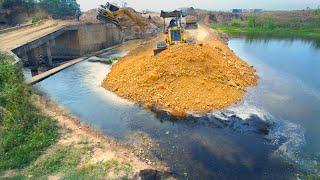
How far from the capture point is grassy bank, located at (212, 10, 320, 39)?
62.4 metres

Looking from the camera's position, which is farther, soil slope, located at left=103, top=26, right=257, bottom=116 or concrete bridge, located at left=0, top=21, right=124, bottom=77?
concrete bridge, located at left=0, top=21, right=124, bottom=77

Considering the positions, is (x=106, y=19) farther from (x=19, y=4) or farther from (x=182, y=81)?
(x=19, y=4)

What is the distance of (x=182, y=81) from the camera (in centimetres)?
2062

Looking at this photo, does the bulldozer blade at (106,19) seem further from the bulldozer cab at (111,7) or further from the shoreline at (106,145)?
the shoreline at (106,145)

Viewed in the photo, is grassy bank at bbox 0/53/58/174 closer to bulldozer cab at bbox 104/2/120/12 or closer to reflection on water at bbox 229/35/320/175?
reflection on water at bbox 229/35/320/175

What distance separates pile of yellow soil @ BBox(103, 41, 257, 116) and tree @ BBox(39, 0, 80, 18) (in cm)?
3626

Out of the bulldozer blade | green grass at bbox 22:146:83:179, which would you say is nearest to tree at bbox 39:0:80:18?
the bulldozer blade

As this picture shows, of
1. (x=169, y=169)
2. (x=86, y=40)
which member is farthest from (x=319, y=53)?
(x=169, y=169)

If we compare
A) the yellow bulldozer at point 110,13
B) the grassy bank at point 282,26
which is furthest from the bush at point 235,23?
the yellow bulldozer at point 110,13

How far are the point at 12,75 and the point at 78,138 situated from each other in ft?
25.0

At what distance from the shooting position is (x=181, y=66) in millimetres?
21891

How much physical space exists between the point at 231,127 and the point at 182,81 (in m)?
5.71

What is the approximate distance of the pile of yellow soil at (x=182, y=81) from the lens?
61.6 feet

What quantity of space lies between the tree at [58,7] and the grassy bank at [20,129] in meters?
41.6
